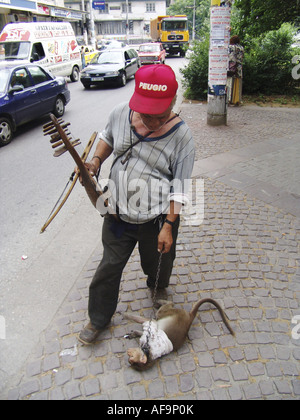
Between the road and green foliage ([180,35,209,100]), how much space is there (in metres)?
6.67

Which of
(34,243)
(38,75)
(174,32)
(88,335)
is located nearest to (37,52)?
(38,75)

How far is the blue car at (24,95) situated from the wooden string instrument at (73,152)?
6.46 metres

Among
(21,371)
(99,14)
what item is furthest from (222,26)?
(99,14)

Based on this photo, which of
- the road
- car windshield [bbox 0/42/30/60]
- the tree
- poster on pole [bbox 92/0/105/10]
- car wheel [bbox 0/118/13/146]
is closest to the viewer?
the road

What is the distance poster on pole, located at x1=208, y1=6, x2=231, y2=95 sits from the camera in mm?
7941

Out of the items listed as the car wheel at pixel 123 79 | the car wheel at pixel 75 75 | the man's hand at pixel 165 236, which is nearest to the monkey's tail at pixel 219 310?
the man's hand at pixel 165 236

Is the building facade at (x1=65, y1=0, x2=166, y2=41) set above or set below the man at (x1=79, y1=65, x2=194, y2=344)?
above

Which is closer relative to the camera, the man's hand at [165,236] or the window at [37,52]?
the man's hand at [165,236]

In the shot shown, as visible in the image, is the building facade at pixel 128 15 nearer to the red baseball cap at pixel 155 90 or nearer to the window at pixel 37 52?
the window at pixel 37 52

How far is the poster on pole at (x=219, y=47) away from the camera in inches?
313

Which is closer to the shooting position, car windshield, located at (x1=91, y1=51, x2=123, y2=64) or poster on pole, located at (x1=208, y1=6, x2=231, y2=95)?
poster on pole, located at (x1=208, y1=6, x2=231, y2=95)

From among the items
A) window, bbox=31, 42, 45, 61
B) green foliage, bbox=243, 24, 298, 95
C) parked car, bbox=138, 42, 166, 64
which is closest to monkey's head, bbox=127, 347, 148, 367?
green foliage, bbox=243, 24, 298, 95

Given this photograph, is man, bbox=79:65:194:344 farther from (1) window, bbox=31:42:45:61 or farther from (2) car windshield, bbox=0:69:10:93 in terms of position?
(1) window, bbox=31:42:45:61
